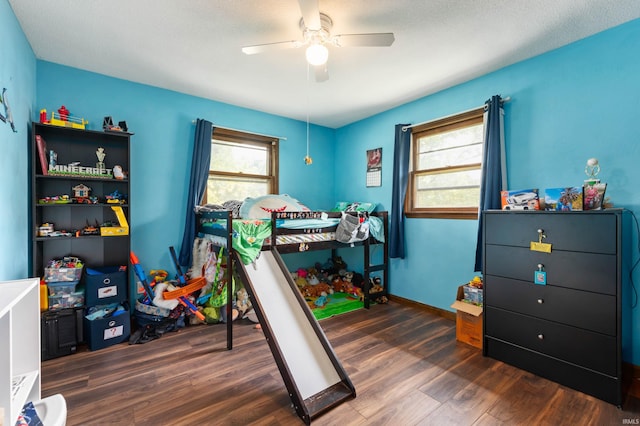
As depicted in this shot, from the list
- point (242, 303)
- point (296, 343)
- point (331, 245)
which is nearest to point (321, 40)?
point (331, 245)

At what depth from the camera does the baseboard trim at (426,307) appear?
3.09m

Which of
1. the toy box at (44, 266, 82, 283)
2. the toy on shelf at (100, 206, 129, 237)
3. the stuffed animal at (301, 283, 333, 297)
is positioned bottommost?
the stuffed animal at (301, 283, 333, 297)

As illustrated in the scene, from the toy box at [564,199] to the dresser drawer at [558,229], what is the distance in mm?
95

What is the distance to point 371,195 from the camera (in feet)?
13.1

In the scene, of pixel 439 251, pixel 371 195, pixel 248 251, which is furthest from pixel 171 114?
pixel 439 251

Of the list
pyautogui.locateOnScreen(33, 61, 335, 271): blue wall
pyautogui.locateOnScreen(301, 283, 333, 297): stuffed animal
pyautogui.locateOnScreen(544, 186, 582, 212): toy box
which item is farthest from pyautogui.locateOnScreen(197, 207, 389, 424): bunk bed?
pyautogui.locateOnScreen(544, 186, 582, 212): toy box

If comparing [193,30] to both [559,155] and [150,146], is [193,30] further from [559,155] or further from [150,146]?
[559,155]

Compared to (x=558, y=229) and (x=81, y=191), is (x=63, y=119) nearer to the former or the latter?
(x=81, y=191)

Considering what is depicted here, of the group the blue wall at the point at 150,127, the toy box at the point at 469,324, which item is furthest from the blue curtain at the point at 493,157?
the blue wall at the point at 150,127

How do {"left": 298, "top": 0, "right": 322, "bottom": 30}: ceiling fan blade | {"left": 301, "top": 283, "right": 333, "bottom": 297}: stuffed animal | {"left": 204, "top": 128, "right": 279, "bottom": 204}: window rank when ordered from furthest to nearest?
1. {"left": 301, "top": 283, "right": 333, "bottom": 297}: stuffed animal
2. {"left": 204, "top": 128, "right": 279, "bottom": 204}: window
3. {"left": 298, "top": 0, "right": 322, "bottom": 30}: ceiling fan blade

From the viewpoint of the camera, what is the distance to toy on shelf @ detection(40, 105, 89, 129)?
233cm

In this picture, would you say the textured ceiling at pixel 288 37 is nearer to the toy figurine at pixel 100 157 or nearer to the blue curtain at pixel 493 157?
the blue curtain at pixel 493 157

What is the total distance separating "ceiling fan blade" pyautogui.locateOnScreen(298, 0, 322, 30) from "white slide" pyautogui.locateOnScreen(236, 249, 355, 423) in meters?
1.76

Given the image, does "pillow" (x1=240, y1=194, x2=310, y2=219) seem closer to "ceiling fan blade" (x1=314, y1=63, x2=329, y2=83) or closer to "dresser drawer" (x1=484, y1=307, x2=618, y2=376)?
"ceiling fan blade" (x1=314, y1=63, x2=329, y2=83)
